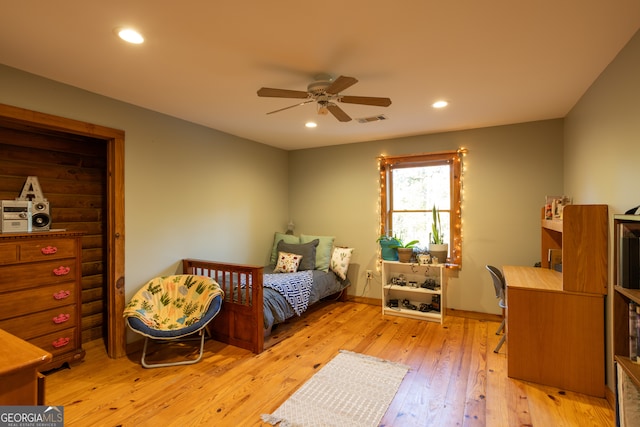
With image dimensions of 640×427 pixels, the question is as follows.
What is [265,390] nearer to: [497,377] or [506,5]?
[497,377]

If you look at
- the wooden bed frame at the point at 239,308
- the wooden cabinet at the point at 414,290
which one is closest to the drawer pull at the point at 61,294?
the wooden bed frame at the point at 239,308

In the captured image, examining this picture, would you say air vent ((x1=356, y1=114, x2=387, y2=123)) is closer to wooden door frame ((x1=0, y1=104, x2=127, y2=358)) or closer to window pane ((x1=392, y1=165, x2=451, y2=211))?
window pane ((x1=392, y1=165, x2=451, y2=211))

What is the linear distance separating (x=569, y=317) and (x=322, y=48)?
2.70m

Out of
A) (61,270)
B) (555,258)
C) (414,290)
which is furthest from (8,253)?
(555,258)

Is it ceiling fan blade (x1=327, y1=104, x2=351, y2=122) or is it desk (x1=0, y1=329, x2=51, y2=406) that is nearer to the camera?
desk (x1=0, y1=329, x2=51, y2=406)

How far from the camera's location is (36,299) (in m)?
Result: 2.42

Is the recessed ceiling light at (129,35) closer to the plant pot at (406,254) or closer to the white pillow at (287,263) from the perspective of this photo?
the white pillow at (287,263)

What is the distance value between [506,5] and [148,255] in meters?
3.46

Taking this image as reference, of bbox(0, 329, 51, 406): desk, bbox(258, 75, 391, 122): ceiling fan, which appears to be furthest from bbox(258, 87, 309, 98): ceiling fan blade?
bbox(0, 329, 51, 406): desk

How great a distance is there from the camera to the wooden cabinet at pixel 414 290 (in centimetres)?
394

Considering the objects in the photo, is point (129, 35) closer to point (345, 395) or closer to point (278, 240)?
point (345, 395)

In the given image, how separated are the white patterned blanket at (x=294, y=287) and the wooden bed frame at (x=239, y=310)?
329mm

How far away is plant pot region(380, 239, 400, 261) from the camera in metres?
4.18

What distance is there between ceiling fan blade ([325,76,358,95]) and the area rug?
2186 millimetres
